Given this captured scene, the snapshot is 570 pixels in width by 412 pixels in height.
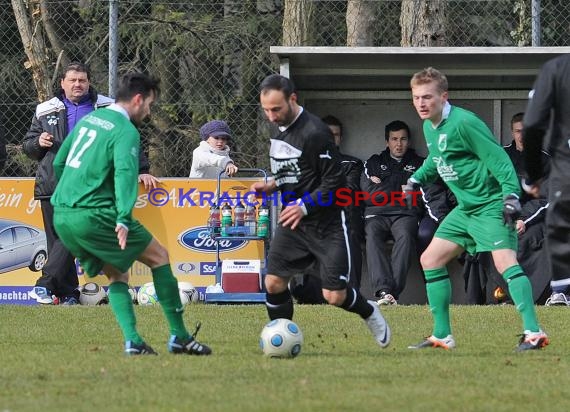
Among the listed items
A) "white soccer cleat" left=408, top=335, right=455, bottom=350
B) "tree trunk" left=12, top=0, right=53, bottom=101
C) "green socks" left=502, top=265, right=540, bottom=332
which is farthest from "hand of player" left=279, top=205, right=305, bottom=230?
"tree trunk" left=12, top=0, right=53, bottom=101

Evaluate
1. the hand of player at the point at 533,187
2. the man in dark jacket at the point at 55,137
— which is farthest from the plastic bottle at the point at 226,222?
the hand of player at the point at 533,187

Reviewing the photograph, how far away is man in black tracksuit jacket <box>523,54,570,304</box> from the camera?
21.3 feet

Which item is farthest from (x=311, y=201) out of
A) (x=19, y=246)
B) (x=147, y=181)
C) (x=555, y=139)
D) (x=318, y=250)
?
(x=19, y=246)

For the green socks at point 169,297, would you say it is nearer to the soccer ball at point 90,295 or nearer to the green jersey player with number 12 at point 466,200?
the green jersey player with number 12 at point 466,200

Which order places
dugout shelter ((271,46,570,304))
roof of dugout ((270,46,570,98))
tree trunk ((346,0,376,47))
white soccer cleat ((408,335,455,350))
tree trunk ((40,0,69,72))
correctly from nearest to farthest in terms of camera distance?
white soccer cleat ((408,335,455,350)) < roof of dugout ((270,46,570,98)) < dugout shelter ((271,46,570,304)) < tree trunk ((40,0,69,72)) < tree trunk ((346,0,376,47))

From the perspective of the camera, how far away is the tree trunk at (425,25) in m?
16.5

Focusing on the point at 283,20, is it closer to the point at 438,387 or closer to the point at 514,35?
the point at 514,35

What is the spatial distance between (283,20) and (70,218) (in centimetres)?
1128

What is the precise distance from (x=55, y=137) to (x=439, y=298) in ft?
15.9

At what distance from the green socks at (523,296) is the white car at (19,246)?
19.6 feet

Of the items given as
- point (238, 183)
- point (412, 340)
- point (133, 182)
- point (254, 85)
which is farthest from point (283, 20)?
point (133, 182)

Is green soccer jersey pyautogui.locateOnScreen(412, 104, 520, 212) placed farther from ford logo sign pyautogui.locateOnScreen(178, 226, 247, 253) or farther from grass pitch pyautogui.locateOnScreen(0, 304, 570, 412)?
ford logo sign pyautogui.locateOnScreen(178, 226, 247, 253)

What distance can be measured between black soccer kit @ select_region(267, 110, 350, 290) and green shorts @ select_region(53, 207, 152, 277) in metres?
0.97

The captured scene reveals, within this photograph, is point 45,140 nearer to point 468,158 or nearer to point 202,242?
point 202,242
